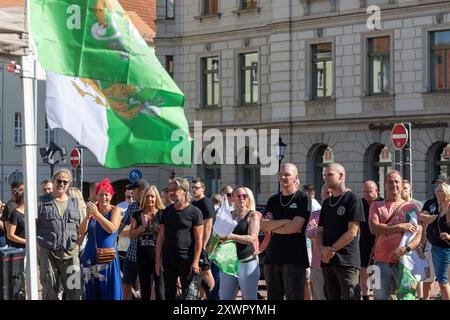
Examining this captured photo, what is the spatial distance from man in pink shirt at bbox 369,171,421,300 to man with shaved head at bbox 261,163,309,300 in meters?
1.22

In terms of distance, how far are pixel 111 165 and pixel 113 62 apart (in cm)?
80

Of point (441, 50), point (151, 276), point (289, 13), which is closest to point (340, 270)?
point (151, 276)

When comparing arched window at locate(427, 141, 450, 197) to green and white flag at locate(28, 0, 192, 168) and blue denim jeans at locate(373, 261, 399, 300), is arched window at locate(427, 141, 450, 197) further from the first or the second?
green and white flag at locate(28, 0, 192, 168)

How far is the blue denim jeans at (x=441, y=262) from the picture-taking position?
16.8 meters

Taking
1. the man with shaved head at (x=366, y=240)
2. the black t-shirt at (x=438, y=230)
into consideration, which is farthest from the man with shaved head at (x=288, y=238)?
the black t-shirt at (x=438, y=230)

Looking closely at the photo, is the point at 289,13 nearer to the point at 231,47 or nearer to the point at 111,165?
the point at 231,47

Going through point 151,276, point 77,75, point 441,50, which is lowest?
point 151,276

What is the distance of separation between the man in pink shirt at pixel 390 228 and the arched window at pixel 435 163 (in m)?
27.3

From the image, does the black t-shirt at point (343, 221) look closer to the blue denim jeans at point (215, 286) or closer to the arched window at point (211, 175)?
the blue denim jeans at point (215, 286)

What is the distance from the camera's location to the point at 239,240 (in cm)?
1476

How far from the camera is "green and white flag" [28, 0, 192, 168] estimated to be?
9602mm

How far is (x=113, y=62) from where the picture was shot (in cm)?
972

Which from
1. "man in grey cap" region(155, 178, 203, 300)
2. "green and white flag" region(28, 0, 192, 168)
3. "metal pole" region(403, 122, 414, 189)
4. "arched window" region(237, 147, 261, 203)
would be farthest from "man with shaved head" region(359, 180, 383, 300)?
"arched window" region(237, 147, 261, 203)

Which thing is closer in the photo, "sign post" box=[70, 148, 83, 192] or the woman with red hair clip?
the woman with red hair clip
